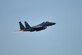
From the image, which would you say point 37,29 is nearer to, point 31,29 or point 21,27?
point 31,29

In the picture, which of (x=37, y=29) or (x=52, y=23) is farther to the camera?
(x=52, y=23)

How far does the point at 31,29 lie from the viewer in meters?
134

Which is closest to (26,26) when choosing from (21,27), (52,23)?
(21,27)

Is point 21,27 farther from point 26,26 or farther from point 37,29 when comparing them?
point 37,29

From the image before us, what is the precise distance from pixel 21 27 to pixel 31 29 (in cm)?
1030

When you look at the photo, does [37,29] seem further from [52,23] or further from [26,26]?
[26,26]

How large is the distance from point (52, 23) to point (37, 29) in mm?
15435

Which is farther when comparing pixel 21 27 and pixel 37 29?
pixel 21 27

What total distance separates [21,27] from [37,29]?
61.4ft

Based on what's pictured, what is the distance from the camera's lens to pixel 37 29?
126 metres

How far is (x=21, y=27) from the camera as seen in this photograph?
14088cm

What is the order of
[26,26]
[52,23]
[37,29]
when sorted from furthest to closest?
[26,26], [52,23], [37,29]

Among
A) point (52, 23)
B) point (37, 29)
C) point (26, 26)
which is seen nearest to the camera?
point (37, 29)

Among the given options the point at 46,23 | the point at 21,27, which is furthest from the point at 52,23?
the point at 21,27
